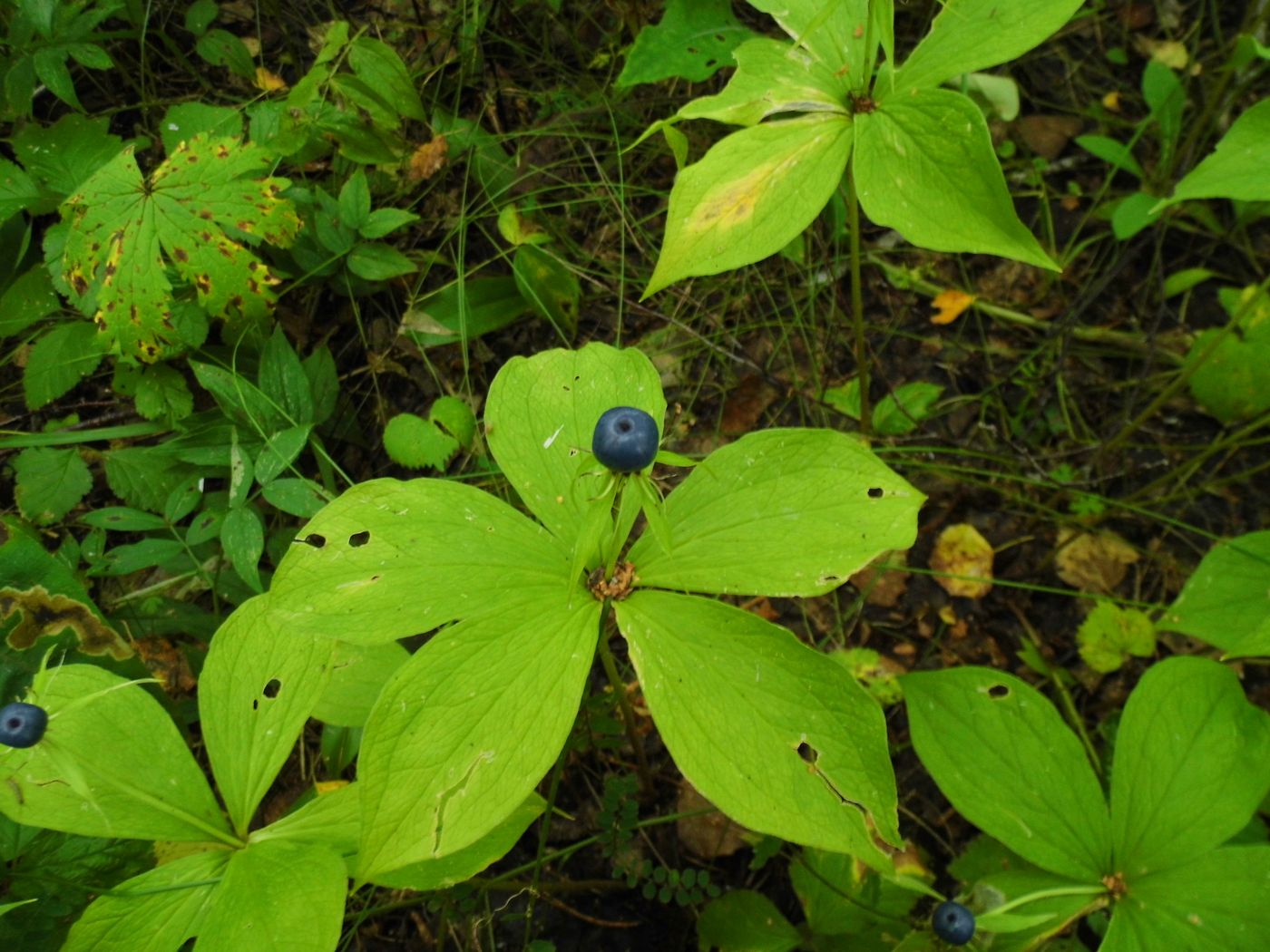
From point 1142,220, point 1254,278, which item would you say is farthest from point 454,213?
point 1254,278

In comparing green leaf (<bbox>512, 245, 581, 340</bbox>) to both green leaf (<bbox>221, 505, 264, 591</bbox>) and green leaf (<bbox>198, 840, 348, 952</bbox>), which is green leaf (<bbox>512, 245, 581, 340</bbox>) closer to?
green leaf (<bbox>221, 505, 264, 591</bbox>)

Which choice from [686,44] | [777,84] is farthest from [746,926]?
[686,44]

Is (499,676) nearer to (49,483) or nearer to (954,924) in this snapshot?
(954,924)

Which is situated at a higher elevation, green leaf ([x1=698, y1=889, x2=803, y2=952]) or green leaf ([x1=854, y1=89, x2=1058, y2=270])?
green leaf ([x1=854, y1=89, x2=1058, y2=270])

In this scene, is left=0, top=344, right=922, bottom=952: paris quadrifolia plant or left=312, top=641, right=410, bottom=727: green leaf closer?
left=0, top=344, right=922, bottom=952: paris quadrifolia plant

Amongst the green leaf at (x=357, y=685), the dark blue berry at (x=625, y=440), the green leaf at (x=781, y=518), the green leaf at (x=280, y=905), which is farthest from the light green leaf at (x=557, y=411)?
the green leaf at (x=280, y=905)

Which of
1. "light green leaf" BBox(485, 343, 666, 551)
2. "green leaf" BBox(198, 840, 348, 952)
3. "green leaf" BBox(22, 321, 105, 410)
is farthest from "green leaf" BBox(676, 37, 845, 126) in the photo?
"green leaf" BBox(22, 321, 105, 410)

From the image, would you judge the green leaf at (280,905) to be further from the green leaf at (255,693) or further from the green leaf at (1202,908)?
the green leaf at (1202,908)
